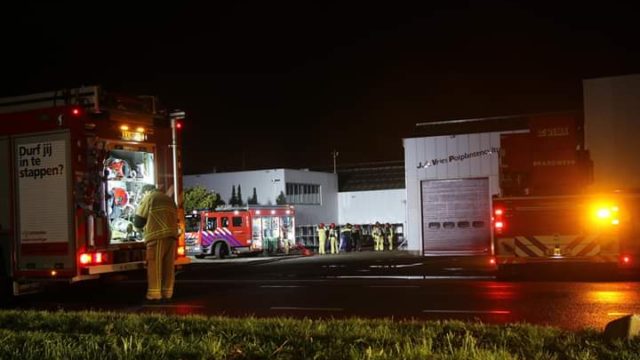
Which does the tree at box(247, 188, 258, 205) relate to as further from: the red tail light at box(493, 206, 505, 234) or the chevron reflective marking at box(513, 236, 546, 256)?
the chevron reflective marking at box(513, 236, 546, 256)

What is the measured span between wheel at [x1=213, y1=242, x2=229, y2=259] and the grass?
76.1ft

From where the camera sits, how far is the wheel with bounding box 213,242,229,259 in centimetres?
3125

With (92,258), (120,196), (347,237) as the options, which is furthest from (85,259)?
(347,237)

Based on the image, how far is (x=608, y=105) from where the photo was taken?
2511cm

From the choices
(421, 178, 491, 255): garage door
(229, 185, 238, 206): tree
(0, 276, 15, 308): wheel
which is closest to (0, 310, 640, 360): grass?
(0, 276, 15, 308): wheel

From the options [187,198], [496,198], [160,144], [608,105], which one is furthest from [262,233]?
[160,144]

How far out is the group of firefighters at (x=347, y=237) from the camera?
33.6 metres

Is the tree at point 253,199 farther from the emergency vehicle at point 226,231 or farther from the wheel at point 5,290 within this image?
the wheel at point 5,290

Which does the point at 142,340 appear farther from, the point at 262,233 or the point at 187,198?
the point at 187,198

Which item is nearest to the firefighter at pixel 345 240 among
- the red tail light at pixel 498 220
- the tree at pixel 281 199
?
the tree at pixel 281 199

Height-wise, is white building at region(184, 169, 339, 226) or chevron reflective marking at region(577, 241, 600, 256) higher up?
white building at region(184, 169, 339, 226)

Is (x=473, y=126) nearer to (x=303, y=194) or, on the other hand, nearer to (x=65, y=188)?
(x=303, y=194)

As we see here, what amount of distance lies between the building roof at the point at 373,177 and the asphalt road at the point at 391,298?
26593mm

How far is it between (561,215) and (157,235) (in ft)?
27.1
